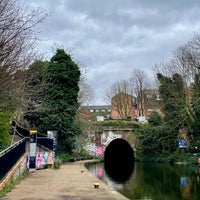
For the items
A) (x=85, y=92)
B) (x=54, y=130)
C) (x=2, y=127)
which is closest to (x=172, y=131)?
(x=85, y=92)

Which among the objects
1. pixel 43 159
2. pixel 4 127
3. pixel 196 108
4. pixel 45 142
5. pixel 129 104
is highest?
pixel 129 104

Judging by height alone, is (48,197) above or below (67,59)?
below

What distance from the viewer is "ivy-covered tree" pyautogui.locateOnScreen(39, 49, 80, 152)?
94.7 feet

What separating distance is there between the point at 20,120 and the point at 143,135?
1621cm

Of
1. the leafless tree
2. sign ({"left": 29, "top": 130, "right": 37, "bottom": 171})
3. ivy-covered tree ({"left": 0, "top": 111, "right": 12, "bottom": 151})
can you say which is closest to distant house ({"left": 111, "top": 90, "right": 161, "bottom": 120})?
the leafless tree

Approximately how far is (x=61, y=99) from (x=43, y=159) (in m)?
8.37

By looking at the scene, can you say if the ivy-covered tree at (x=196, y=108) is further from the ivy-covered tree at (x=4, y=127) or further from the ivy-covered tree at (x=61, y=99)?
the ivy-covered tree at (x=4, y=127)

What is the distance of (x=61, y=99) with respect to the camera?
29.8 m

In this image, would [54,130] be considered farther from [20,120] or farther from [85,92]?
[85,92]

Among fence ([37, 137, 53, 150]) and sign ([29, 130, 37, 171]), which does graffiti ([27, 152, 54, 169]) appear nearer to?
fence ([37, 137, 53, 150])

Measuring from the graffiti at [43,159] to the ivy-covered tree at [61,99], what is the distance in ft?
19.3

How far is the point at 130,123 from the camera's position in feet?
136

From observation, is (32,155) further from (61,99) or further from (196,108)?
(196,108)

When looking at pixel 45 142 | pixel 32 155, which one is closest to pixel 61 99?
pixel 45 142
